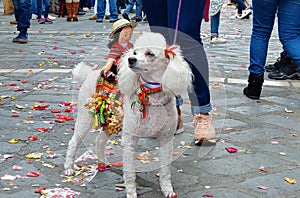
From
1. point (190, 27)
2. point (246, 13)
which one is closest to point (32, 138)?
point (190, 27)

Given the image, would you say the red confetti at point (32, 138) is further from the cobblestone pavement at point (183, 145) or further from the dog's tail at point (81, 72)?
the dog's tail at point (81, 72)

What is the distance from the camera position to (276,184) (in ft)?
9.27

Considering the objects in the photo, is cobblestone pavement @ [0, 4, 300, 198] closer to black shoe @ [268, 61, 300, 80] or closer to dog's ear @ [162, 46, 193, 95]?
black shoe @ [268, 61, 300, 80]

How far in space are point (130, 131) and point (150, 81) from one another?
0.26m

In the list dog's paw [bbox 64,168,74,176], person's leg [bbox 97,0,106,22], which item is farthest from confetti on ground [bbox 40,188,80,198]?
person's leg [bbox 97,0,106,22]

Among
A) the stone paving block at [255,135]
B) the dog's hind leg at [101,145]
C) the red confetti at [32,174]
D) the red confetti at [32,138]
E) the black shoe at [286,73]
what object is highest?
the dog's hind leg at [101,145]

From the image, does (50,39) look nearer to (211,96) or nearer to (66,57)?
(66,57)

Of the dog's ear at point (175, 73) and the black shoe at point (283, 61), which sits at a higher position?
the dog's ear at point (175, 73)

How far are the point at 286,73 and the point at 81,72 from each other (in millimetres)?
3660

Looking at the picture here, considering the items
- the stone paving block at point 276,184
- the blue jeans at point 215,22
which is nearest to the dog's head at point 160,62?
the stone paving block at point 276,184

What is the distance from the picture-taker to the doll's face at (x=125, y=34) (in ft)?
8.93

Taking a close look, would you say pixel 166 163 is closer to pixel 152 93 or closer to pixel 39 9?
pixel 152 93

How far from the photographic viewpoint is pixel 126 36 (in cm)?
273

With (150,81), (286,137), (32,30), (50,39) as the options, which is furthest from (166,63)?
(32,30)
